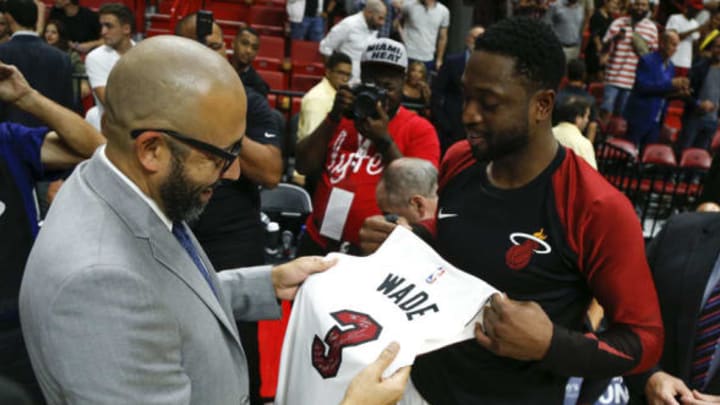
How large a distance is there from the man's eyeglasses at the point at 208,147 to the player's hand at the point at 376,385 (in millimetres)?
579

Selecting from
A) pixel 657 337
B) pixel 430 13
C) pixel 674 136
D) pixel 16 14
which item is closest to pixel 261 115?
pixel 657 337

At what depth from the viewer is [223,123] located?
4.52ft

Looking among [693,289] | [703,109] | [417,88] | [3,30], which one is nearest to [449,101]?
[417,88]

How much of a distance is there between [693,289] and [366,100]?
1693 mm

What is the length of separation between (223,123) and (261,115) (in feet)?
5.62

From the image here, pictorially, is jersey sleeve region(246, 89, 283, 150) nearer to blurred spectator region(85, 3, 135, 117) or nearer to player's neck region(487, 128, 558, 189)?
player's neck region(487, 128, 558, 189)

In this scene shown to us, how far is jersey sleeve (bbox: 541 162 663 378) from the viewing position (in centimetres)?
175

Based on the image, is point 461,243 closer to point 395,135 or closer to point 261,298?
point 261,298

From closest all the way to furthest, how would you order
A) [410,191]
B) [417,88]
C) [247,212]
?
[410,191] → [247,212] → [417,88]

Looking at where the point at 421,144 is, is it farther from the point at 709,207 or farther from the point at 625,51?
the point at 625,51

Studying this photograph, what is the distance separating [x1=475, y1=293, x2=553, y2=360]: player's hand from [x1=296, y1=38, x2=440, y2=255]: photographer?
158 cm

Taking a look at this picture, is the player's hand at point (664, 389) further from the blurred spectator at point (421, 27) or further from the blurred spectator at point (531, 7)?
the blurred spectator at point (531, 7)

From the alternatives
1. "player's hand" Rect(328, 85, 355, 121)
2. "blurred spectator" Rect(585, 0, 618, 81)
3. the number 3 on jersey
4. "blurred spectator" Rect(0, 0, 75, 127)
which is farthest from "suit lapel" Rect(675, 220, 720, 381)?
"blurred spectator" Rect(585, 0, 618, 81)

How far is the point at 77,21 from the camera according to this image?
8.75m
